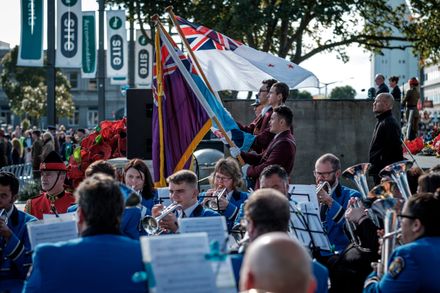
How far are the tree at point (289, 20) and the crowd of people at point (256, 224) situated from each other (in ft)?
52.5

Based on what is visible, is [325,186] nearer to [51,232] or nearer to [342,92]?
[51,232]

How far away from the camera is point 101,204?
489 centimetres

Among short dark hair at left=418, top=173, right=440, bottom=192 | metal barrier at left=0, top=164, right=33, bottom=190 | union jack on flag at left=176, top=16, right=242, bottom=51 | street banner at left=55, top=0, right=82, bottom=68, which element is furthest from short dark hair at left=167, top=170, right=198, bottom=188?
street banner at left=55, top=0, right=82, bottom=68

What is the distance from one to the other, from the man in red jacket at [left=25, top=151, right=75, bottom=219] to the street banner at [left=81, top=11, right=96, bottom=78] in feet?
56.5

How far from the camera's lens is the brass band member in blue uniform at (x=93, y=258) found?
4.68m

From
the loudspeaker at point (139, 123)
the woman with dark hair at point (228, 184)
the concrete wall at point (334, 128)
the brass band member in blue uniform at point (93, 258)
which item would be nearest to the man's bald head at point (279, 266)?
the brass band member in blue uniform at point (93, 258)

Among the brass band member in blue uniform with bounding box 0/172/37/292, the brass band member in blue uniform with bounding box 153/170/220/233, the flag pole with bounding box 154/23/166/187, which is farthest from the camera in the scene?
the flag pole with bounding box 154/23/166/187

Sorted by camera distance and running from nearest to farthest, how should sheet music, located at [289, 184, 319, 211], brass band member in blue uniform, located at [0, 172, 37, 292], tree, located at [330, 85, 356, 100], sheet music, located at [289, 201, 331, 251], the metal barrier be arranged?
1. brass band member in blue uniform, located at [0, 172, 37, 292]
2. sheet music, located at [289, 201, 331, 251]
3. sheet music, located at [289, 184, 319, 211]
4. the metal barrier
5. tree, located at [330, 85, 356, 100]

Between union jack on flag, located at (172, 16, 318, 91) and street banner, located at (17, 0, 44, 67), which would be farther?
street banner, located at (17, 0, 44, 67)

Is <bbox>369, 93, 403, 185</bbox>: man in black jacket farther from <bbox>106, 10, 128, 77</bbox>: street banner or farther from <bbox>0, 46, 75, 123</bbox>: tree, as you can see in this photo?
<bbox>0, 46, 75, 123</bbox>: tree

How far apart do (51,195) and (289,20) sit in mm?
20267

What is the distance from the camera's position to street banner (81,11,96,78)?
2588 centimetres

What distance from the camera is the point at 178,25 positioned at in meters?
11.6

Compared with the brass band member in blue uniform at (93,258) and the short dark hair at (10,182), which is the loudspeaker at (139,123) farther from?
the brass band member in blue uniform at (93,258)
